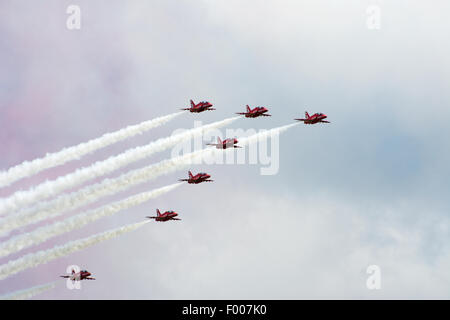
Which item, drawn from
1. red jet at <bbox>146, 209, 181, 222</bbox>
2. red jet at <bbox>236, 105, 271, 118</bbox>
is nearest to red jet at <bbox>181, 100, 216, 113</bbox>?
red jet at <bbox>236, 105, 271, 118</bbox>

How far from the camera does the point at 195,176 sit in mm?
152375

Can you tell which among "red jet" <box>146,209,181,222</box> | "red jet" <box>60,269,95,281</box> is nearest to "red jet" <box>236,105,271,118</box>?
"red jet" <box>146,209,181,222</box>

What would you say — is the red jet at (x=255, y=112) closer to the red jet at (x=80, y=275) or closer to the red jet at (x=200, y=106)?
the red jet at (x=200, y=106)

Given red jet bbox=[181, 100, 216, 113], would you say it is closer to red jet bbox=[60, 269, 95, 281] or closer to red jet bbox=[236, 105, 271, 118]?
red jet bbox=[236, 105, 271, 118]

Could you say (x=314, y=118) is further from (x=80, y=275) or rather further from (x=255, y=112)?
(x=80, y=275)

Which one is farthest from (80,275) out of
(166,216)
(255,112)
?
(255,112)

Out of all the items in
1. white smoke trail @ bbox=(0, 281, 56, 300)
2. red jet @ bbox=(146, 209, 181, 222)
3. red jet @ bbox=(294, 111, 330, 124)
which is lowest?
white smoke trail @ bbox=(0, 281, 56, 300)

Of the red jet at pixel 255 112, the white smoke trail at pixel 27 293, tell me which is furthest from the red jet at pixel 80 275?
the red jet at pixel 255 112

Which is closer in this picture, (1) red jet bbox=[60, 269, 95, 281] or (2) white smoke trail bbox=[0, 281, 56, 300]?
(2) white smoke trail bbox=[0, 281, 56, 300]

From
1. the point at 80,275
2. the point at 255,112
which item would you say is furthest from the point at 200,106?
the point at 80,275

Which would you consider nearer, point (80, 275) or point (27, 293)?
point (27, 293)

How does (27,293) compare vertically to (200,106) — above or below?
below

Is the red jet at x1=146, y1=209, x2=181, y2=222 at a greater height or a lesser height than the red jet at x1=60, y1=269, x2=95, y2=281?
greater

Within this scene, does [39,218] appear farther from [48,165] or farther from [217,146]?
[217,146]
